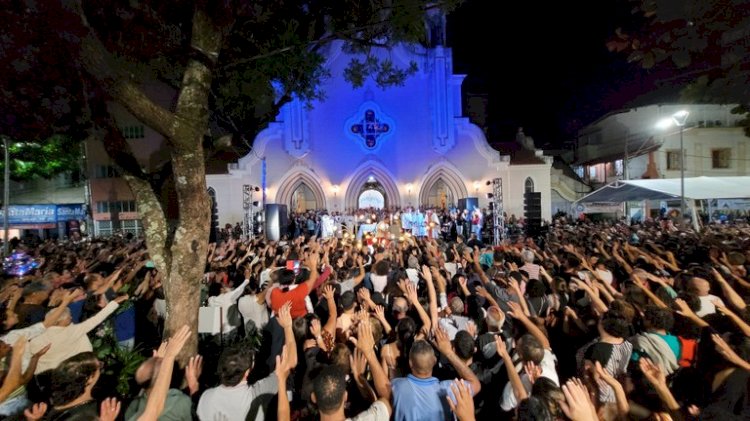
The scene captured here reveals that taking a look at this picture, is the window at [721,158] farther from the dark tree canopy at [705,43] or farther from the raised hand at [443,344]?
the raised hand at [443,344]

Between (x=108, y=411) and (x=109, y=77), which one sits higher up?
(x=109, y=77)

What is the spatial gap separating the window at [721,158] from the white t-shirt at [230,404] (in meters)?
33.6

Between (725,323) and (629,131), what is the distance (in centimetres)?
2939

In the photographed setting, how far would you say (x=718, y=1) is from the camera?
3.06 m

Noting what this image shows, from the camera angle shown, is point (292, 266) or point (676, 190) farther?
point (676, 190)

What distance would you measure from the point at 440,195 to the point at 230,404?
22860 mm

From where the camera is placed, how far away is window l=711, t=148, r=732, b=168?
26016 millimetres

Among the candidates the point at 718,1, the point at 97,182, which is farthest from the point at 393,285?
the point at 97,182

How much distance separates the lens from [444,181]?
24.0 m

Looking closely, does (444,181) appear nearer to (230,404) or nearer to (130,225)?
(130,225)

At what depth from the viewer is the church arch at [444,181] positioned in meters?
23.3

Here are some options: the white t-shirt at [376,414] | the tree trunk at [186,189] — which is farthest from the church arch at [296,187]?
the white t-shirt at [376,414]

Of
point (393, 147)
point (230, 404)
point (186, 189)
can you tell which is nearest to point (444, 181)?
point (393, 147)

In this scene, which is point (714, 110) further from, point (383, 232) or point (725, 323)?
point (725, 323)
